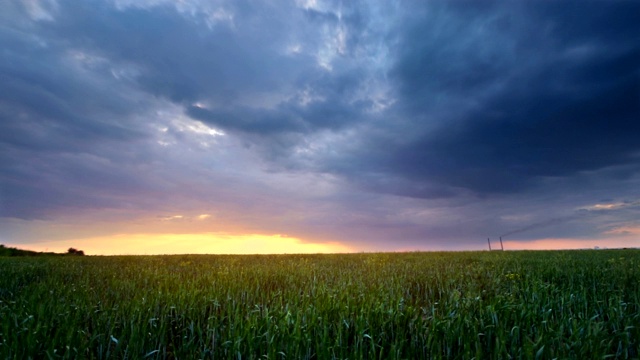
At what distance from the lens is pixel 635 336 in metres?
4.36

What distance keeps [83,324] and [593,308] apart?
26.0 ft

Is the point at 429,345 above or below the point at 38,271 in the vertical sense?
below

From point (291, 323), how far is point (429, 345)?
1.72 metres

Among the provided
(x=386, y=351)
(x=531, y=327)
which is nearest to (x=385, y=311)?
(x=386, y=351)

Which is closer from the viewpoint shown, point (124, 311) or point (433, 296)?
point (124, 311)

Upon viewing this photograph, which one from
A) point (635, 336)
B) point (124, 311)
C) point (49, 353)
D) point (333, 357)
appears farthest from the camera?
point (124, 311)

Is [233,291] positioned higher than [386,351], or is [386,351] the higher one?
[233,291]

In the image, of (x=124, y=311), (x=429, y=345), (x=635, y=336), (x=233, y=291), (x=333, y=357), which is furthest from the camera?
(x=233, y=291)

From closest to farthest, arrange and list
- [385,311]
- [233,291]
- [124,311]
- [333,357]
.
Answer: [333,357] → [385,311] → [124,311] → [233,291]

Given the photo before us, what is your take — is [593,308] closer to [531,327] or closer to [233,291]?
[531,327]

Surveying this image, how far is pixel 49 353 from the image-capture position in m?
3.28

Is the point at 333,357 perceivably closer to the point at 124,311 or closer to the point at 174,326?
the point at 174,326

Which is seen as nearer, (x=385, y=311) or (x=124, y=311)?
(x=385, y=311)

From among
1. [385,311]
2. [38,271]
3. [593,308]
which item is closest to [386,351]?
[385,311]
